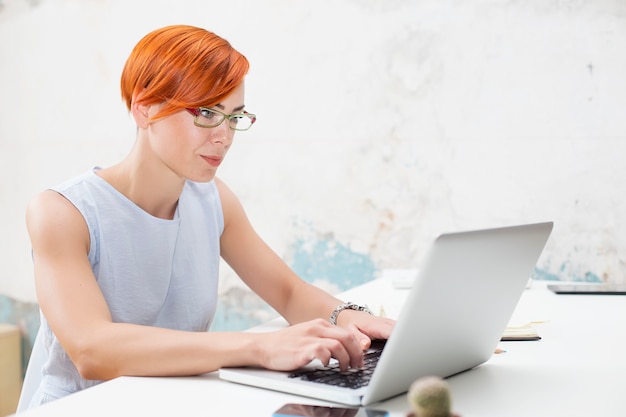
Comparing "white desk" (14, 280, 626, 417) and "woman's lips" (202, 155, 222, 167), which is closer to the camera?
"white desk" (14, 280, 626, 417)

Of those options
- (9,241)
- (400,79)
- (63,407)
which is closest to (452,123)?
(400,79)

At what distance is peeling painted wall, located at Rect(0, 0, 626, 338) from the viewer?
276 centimetres

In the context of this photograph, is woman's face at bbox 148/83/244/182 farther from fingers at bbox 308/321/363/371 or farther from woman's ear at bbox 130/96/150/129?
fingers at bbox 308/321/363/371

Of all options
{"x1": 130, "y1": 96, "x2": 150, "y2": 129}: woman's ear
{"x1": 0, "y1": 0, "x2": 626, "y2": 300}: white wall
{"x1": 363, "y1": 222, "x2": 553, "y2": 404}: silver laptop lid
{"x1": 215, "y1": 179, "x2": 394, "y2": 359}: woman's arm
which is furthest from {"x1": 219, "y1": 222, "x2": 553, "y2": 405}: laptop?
{"x1": 0, "y1": 0, "x2": 626, "y2": 300}: white wall

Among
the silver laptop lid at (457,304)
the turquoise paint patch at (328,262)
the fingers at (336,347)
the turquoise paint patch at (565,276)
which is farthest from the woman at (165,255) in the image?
the turquoise paint patch at (565,276)

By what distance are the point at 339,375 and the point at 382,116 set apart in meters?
2.06

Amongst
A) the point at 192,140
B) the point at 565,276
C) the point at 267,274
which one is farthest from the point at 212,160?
the point at 565,276

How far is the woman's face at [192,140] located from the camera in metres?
1.34

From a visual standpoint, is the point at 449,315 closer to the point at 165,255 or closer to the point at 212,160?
the point at 212,160

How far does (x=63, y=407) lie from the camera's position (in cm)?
84

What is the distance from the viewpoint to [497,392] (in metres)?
0.92

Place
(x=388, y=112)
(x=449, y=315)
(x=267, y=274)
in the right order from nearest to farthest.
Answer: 1. (x=449, y=315)
2. (x=267, y=274)
3. (x=388, y=112)

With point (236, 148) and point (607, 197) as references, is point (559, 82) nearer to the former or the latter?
point (607, 197)

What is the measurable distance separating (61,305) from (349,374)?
47cm
